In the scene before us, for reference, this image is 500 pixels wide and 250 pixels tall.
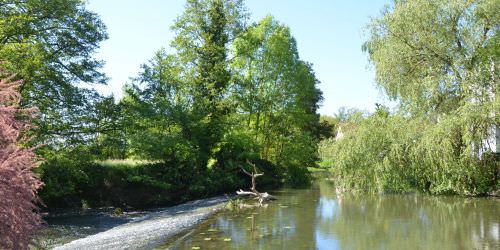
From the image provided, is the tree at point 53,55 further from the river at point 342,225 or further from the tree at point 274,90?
the tree at point 274,90

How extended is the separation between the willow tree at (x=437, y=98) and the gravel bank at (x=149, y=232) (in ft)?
23.6

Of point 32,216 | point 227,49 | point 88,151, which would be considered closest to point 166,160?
point 88,151

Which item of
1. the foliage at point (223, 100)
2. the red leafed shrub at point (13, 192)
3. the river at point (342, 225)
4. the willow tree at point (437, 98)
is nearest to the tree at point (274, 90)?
the foliage at point (223, 100)

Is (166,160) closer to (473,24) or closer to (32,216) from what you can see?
(473,24)

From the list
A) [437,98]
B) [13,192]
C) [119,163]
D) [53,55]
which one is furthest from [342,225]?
[53,55]

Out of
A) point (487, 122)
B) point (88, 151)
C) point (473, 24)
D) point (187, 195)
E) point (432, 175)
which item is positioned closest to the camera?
point (487, 122)

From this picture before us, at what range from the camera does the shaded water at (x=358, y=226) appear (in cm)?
1008

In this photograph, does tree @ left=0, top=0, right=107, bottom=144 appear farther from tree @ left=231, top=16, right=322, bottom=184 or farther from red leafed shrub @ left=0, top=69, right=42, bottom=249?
red leafed shrub @ left=0, top=69, right=42, bottom=249

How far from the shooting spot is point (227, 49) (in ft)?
89.7

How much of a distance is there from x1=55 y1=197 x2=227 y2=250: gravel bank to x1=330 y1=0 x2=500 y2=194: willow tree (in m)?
7.18

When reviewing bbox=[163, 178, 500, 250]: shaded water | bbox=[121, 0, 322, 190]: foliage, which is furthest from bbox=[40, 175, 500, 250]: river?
bbox=[121, 0, 322, 190]: foliage

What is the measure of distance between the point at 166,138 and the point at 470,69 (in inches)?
537

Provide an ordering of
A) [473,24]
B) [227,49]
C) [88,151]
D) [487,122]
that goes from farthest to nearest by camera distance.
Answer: [227,49], [88,151], [473,24], [487,122]

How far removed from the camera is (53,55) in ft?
64.9
